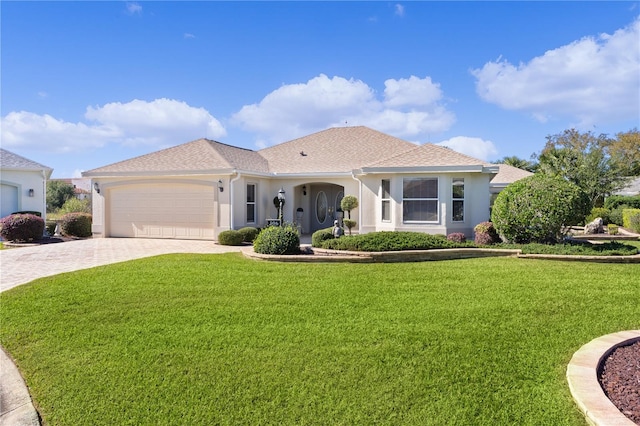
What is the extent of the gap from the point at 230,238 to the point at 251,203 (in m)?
2.98

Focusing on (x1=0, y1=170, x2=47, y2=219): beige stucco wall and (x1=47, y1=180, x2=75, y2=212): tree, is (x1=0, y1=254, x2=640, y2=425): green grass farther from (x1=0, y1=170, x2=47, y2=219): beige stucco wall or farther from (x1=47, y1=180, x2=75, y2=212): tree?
(x1=47, y1=180, x2=75, y2=212): tree

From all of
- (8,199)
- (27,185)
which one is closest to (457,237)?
→ (27,185)

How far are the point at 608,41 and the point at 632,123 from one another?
117 ft

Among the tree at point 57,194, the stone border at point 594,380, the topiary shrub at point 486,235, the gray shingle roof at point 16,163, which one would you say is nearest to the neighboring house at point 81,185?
the tree at point 57,194

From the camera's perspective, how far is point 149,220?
18547 millimetres

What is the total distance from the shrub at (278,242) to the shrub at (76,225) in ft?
40.6

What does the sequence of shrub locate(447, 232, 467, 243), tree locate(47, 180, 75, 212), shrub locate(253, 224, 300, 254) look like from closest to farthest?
1. shrub locate(253, 224, 300, 254)
2. shrub locate(447, 232, 467, 243)
3. tree locate(47, 180, 75, 212)

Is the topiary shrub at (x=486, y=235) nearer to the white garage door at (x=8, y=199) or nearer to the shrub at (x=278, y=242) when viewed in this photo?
the shrub at (x=278, y=242)

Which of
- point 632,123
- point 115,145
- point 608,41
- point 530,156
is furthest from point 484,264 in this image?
point 632,123

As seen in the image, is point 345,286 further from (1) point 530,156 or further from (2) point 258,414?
(1) point 530,156

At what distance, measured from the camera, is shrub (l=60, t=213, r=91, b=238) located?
61.9ft

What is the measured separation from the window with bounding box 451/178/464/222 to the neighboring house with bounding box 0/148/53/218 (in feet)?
70.8

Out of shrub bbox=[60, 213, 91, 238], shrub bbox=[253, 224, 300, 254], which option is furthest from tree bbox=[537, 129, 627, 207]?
shrub bbox=[60, 213, 91, 238]

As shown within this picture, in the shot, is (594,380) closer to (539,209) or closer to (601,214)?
(539,209)
